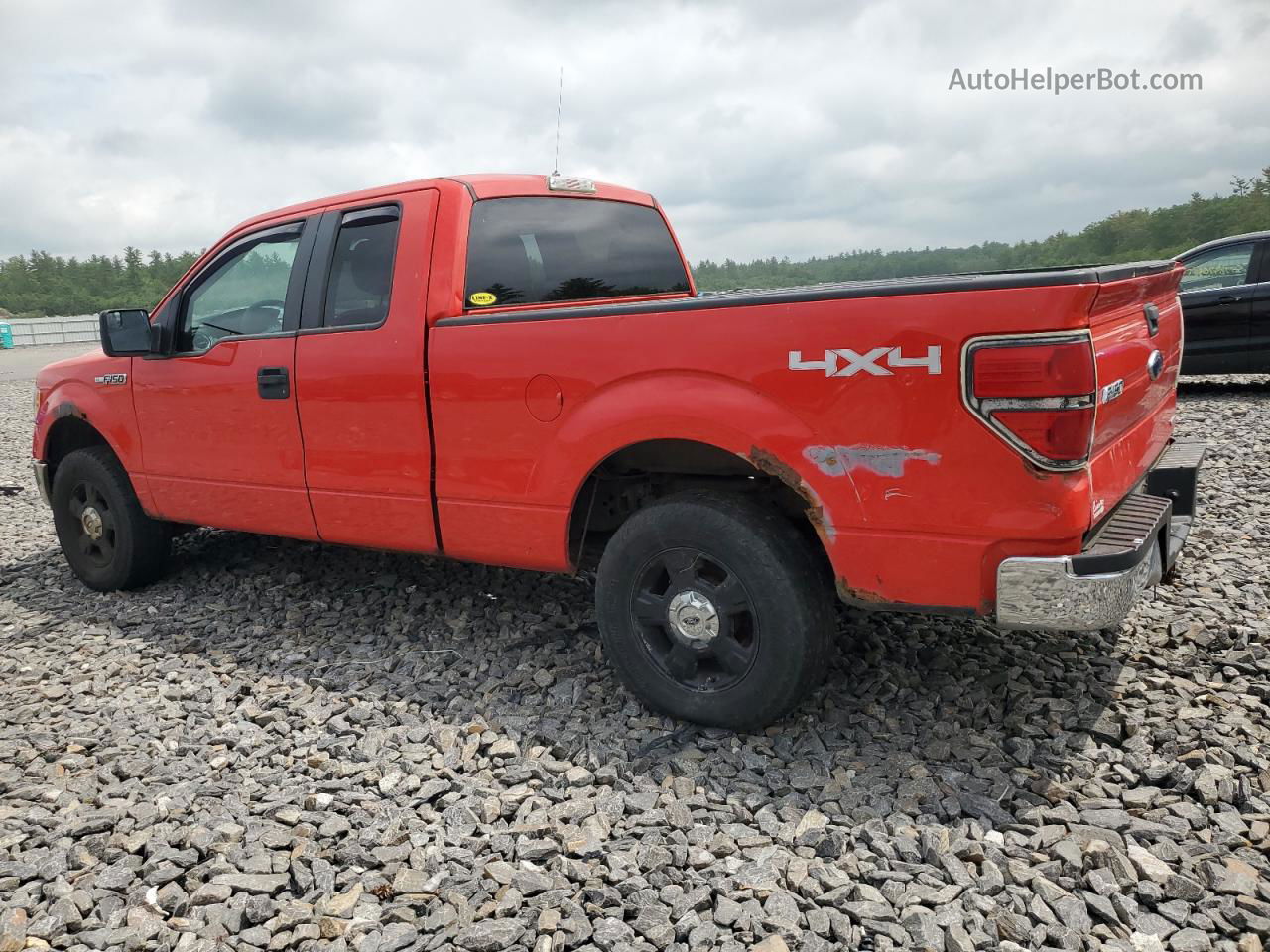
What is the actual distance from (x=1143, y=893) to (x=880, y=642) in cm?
157

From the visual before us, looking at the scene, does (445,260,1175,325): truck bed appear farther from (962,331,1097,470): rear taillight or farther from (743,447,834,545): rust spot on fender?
(743,447,834,545): rust spot on fender

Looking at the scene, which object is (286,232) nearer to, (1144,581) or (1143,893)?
(1144,581)

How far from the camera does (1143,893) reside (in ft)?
7.57

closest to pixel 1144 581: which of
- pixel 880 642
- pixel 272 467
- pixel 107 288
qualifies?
pixel 880 642

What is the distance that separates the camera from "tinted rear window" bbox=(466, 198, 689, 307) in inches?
154

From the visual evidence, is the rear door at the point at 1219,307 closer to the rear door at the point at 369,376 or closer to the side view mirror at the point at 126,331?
the rear door at the point at 369,376

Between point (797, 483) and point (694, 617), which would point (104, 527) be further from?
point (797, 483)

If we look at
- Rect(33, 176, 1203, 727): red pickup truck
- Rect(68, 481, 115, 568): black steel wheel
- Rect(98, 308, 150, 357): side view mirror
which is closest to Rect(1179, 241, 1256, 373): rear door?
Rect(33, 176, 1203, 727): red pickup truck

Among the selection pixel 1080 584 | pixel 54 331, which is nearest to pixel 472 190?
pixel 1080 584

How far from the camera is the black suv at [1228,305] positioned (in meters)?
9.18

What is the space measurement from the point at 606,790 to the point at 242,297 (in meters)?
3.01

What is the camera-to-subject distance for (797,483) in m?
2.84

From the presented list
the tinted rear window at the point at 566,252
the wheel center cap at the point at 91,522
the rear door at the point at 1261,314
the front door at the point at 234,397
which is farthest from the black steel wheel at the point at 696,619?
the rear door at the point at 1261,314

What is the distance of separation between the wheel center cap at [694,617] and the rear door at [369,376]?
1.14m
